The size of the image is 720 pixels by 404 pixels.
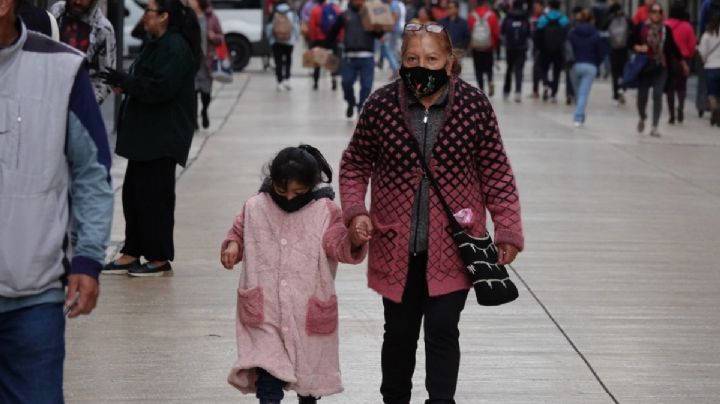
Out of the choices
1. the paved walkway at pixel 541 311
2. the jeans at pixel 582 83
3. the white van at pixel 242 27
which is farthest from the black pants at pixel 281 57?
the paved walkway at pixel 541 311

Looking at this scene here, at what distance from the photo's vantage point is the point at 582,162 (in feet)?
50.7

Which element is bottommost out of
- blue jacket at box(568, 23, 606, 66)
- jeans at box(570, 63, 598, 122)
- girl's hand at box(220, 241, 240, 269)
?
jeans at box(570, 63, 598, 122)

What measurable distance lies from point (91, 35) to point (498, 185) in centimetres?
387

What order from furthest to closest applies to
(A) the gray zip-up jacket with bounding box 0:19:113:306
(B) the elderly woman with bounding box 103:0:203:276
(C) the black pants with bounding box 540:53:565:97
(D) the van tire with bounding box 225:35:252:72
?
(D) the van tire with bounding box 225:35:252:72, (C) the black pants with bounding box 540:53:565:97, (B) the elderly woman with bounding box 103:0:203:276, (A) the gray zip-up jacket with bounding box 0:19:113:306

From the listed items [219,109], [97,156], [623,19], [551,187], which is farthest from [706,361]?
[623,19]

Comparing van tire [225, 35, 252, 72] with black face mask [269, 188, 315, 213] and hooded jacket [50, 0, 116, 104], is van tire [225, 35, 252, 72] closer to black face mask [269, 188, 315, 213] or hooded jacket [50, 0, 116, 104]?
hooded jacket [50, 0, 116, 104]

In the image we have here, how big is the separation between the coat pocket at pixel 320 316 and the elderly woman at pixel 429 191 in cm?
21

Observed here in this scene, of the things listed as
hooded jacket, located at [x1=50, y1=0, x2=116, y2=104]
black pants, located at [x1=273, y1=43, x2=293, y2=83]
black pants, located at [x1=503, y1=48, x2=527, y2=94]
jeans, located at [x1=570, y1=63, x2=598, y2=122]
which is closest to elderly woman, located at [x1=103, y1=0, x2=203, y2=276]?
hooded jacket, located at [x1=50, y1=0, x2=116, y2=104]

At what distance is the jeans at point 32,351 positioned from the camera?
3857mm

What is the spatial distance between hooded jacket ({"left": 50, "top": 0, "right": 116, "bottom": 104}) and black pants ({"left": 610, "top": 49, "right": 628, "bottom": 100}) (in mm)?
17150

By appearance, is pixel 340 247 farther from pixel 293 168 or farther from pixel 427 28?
pixel 427 28

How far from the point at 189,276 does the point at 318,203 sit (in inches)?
150

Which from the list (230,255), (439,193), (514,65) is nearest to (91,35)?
(230,255)

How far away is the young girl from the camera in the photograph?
519 cm
